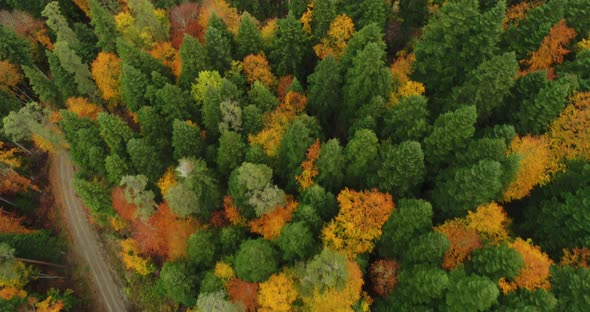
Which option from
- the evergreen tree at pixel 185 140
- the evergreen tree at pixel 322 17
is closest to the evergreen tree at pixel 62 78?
the evergreen tree at pixel 185 140

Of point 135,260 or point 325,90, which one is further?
point 135,260

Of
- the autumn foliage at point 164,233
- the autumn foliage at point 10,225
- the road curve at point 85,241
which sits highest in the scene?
the autumn foliage at point 164,233

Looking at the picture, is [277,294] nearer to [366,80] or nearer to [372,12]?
[366,80]

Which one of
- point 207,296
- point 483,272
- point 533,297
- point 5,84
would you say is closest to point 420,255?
point 483,272

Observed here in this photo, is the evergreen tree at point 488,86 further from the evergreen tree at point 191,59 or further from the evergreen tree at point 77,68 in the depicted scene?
the evergreen tree at point 77,68

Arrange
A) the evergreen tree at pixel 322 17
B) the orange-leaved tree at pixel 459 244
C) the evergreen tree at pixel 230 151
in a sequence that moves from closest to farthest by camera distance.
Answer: the orange-leaved tree at pixel 459 244 < the evergreen tree at pixel 230 151 < the evergreen tree at pixel 322 17

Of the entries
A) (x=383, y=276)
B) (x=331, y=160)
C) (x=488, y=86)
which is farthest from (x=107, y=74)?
(x=488, y=86)

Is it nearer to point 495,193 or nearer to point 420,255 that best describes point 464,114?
point 495,193
